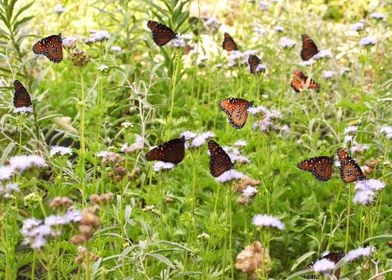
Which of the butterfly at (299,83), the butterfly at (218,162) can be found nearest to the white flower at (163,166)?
the butterfly at (218,162)

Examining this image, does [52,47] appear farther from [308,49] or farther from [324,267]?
[324,267]

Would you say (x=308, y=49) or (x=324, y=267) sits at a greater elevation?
(x=308, y=49)

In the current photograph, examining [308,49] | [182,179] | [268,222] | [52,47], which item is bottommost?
[182,179]

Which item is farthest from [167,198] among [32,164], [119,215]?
[32,164]

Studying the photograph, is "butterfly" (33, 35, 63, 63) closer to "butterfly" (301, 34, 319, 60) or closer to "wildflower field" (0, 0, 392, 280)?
"wildflower field" (0, 0, 392, 280)

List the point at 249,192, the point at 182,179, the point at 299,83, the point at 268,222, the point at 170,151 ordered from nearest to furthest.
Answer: the point at 268,222 → the point at 249,192 → the point at 170,151 → the point at 182,179 → the point at 299,83

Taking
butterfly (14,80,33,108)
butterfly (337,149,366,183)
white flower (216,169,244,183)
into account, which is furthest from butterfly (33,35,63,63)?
butterfly (337,149,366,183)

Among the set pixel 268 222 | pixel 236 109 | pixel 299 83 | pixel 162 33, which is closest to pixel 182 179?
pixel 236 109
